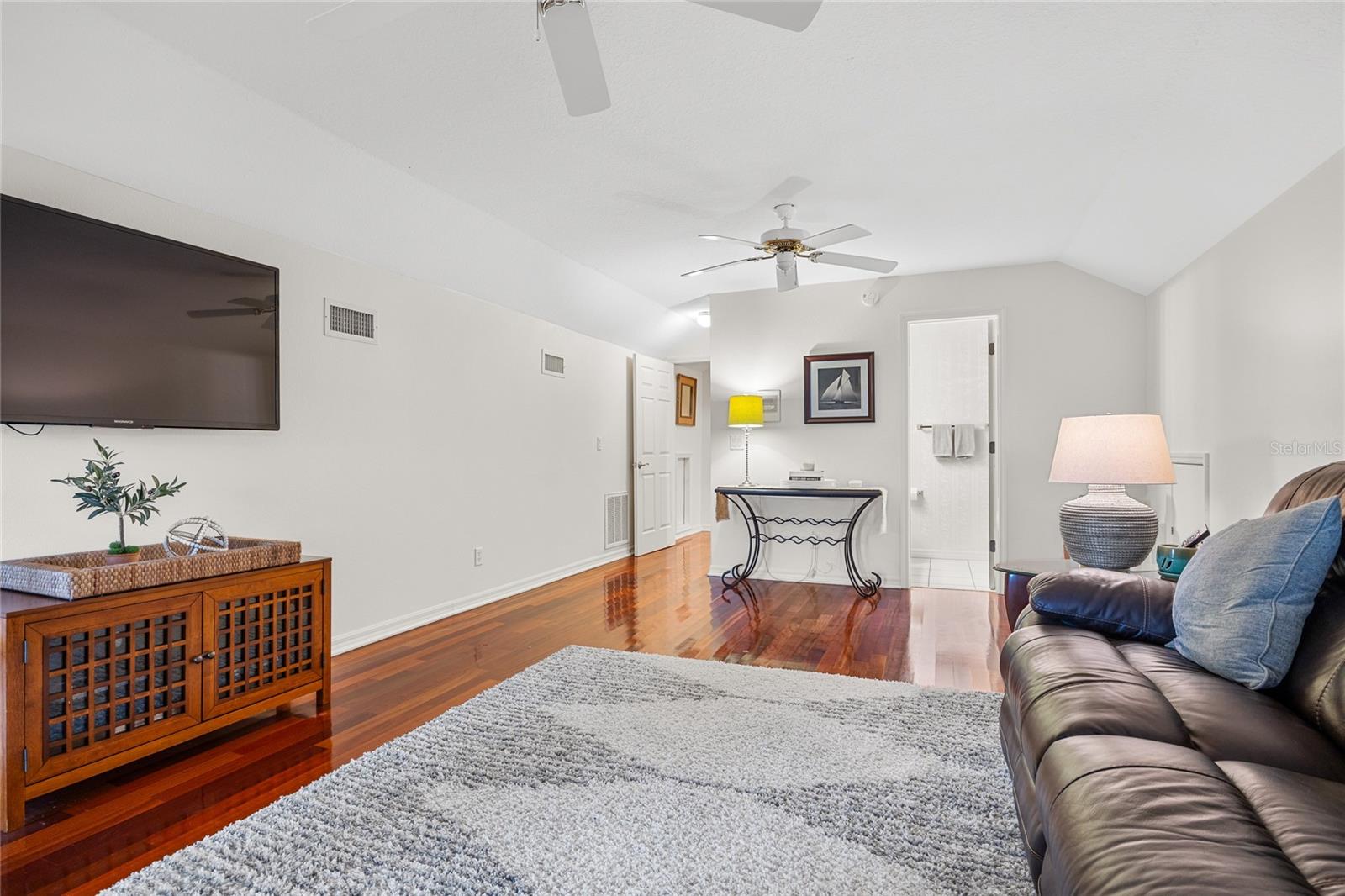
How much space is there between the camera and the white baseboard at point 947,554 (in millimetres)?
6582

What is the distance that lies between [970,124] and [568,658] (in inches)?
116

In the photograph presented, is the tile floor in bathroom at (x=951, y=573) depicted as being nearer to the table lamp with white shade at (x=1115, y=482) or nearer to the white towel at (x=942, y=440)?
the white towel at (x=942, y=440)

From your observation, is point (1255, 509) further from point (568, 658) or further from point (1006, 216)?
point (568, 658)

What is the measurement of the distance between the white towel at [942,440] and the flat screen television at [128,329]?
5.51 m

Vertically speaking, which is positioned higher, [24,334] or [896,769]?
[24,334]

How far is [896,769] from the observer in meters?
2.14

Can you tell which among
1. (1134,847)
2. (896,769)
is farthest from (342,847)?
(1134,847)

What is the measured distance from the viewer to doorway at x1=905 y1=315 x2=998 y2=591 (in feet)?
21.5

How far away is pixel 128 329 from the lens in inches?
97.8

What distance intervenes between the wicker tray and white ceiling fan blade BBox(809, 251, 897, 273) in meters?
3.01

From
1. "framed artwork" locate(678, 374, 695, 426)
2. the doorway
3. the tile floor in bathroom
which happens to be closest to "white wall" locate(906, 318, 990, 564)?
the doorway

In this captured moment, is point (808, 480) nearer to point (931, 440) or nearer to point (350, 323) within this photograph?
point (931, 440)

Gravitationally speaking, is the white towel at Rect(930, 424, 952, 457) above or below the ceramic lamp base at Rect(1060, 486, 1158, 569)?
above

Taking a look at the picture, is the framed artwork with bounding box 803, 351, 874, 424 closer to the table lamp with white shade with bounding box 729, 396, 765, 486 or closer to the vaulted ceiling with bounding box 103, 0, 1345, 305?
the table lamp with white shade with bounding box 729, 396, 765, 486
